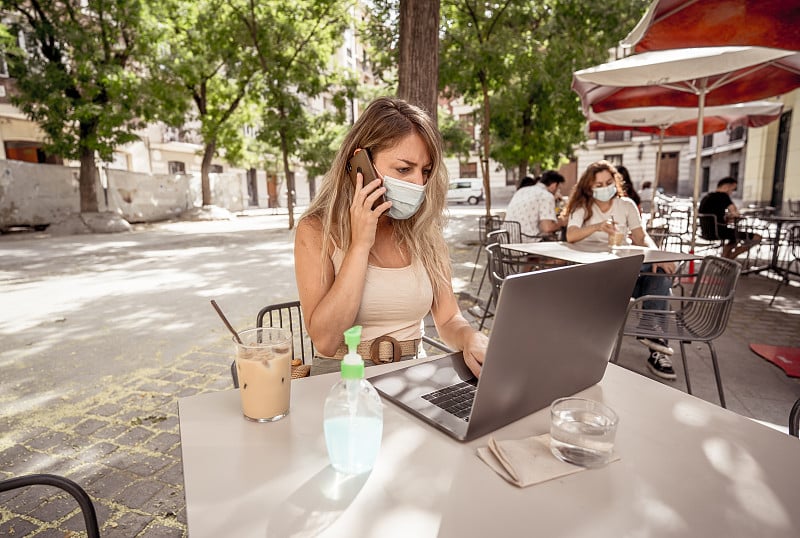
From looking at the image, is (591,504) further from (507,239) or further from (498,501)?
(507,239)

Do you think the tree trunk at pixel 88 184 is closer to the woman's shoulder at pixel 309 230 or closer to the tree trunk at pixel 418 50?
the tree trunk at pixel 418 50

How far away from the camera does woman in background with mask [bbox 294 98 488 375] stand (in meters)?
1.72

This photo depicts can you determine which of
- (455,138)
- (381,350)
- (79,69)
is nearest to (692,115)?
(381,350)

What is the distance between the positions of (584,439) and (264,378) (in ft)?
2.33

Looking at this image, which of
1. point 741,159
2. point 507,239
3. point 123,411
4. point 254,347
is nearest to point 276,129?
point 507,239

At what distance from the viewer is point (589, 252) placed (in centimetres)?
407

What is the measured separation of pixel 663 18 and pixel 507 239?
9.29ft

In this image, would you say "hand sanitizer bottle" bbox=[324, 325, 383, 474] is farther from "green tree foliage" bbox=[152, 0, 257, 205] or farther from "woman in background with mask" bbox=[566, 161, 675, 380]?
"green tree foliage" bbox=[152, 0, 257, 205]

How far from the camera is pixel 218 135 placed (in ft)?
61.9

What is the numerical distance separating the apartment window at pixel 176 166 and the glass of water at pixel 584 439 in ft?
100

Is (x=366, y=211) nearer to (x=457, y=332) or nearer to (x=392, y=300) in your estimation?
(x=392, y=300)

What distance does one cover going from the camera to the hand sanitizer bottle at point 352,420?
3.05ft

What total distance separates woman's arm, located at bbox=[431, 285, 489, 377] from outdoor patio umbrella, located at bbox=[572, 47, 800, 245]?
3.64 metres

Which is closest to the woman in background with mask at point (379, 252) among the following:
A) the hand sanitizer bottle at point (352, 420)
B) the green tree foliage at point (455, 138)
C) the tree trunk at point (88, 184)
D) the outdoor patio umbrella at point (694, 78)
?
the hand sanitizer bottle at point (352, 420)
